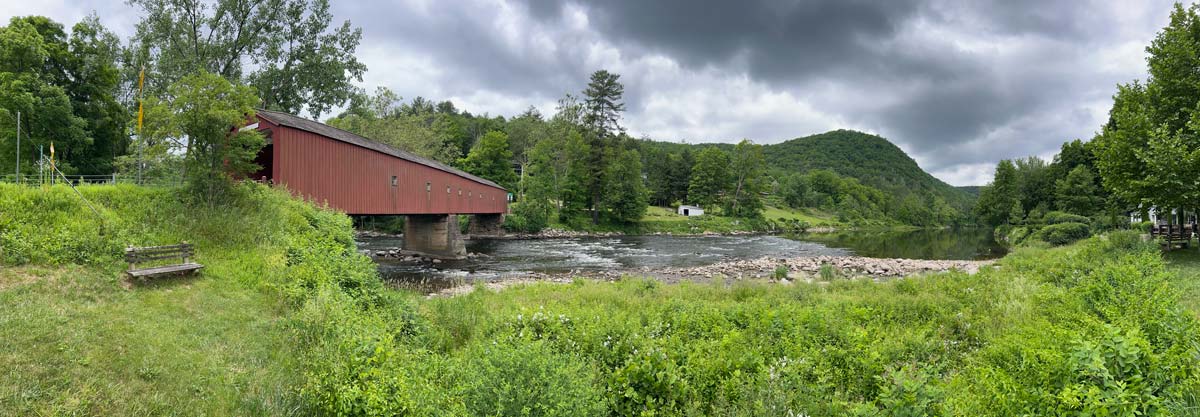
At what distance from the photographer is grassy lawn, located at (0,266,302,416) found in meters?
5.14

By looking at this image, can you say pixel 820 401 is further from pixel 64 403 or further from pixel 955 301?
pixel 64 403

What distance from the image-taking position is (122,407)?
16.7 feet

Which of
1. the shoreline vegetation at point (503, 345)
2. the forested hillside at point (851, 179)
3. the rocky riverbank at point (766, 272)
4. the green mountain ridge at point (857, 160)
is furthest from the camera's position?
the green mountain ridge at point (857, 160)

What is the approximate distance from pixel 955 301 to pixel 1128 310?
11.8 feet

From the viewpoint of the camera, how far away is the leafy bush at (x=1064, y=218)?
37406 mm

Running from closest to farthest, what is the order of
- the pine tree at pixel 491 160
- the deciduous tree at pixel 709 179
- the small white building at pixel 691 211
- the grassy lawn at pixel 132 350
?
the grassy lawn at pixel 132 350 < the pine tree at pixel 491 160 < the small white building at pixel 691 211 < the deciduous tree at pixel 709 179

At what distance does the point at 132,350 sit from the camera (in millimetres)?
6230

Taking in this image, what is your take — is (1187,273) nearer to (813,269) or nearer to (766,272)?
(813,269)

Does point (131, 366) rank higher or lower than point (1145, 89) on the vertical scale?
lower

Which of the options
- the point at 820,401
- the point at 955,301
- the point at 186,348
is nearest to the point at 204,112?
the point at 186,348

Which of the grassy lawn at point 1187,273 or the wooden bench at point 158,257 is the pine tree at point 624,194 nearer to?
the grassy lawn at point 1187,273

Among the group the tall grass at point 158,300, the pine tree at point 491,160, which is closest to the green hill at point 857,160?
Result: the pine tree at point 491,160

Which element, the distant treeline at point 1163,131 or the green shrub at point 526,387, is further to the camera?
the distant treeline at point 1163,131

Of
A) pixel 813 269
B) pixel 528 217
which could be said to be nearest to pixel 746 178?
pixel 528 217
